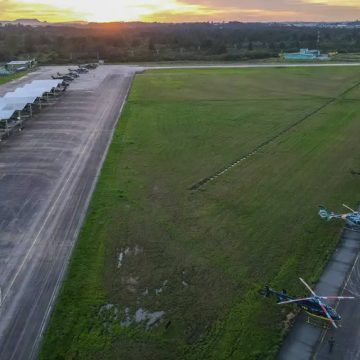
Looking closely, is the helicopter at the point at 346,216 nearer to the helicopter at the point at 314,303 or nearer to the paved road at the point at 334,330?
the paved road at the point at 334,330

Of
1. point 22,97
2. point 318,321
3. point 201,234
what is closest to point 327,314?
point 318,321

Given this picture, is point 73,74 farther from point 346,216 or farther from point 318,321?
point 318,321

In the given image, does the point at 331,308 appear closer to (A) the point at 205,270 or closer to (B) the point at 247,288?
(B) the point at 247,288

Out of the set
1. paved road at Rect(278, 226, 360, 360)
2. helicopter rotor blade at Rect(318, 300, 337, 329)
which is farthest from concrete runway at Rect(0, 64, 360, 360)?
helicopter rotor blade at Rect(318, 300, 337, 329)

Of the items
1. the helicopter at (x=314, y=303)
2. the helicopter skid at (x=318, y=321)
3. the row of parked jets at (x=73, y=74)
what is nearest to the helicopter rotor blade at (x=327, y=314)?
the helicopter at (x=314, y=303)

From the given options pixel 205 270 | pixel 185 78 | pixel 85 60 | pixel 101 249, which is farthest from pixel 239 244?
pixel 85 60

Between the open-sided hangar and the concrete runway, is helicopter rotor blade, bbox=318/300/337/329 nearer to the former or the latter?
the concrete runway
